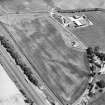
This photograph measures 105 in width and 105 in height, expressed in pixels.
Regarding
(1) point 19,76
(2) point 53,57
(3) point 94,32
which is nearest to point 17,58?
(1) point 19,76

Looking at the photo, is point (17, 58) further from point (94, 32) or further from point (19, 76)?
point (94, 32)

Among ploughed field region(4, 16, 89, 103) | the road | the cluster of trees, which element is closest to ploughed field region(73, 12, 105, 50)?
ploughed field region(4, 16, 89, 103)

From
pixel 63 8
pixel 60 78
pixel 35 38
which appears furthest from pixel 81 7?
pixel 60 78

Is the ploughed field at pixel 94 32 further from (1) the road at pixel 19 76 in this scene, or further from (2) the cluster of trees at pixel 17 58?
(1) the road at pixel 19 76

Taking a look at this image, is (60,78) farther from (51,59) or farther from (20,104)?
(20,104)

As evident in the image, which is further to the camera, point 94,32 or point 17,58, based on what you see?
point 94,32

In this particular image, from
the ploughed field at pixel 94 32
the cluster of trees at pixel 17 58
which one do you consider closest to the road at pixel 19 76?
the cluster of trees at pixel 17 58

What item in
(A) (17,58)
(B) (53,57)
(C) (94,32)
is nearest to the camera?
(A) (17,58)
